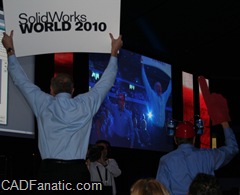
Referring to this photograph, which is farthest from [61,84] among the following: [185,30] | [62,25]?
[185,30]

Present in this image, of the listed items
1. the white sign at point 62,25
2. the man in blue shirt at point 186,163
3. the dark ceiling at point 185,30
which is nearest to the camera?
the white sign at point 62,25

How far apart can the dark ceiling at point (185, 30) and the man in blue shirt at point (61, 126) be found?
327cm

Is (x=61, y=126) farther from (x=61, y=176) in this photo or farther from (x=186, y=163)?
(x=186, y=163)

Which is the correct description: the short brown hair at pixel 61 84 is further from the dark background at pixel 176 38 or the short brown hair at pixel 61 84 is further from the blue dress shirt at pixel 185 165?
the dark background at pixel 176 38

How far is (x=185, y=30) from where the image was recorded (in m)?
6.29

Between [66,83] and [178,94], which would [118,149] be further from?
[66,83]

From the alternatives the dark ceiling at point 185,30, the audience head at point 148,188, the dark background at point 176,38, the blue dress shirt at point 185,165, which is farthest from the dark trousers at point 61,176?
the dark ceiling at point 185,30

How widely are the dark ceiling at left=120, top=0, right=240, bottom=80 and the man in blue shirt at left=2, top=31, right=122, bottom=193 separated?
327 cm

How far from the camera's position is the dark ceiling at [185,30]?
5445 millimetres

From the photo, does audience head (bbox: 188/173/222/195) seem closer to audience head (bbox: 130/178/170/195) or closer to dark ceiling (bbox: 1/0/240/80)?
audience head (bbox: 130/178/170/195)

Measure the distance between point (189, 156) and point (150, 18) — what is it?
9.88 ft

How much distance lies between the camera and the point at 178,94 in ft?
21.3

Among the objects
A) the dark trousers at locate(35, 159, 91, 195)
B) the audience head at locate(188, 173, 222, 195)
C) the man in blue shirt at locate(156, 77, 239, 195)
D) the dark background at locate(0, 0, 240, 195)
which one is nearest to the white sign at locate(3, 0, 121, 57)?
the dark trousers at locate(35, 159, 91, 195)

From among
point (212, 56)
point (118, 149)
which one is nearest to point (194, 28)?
point (212, 56)
